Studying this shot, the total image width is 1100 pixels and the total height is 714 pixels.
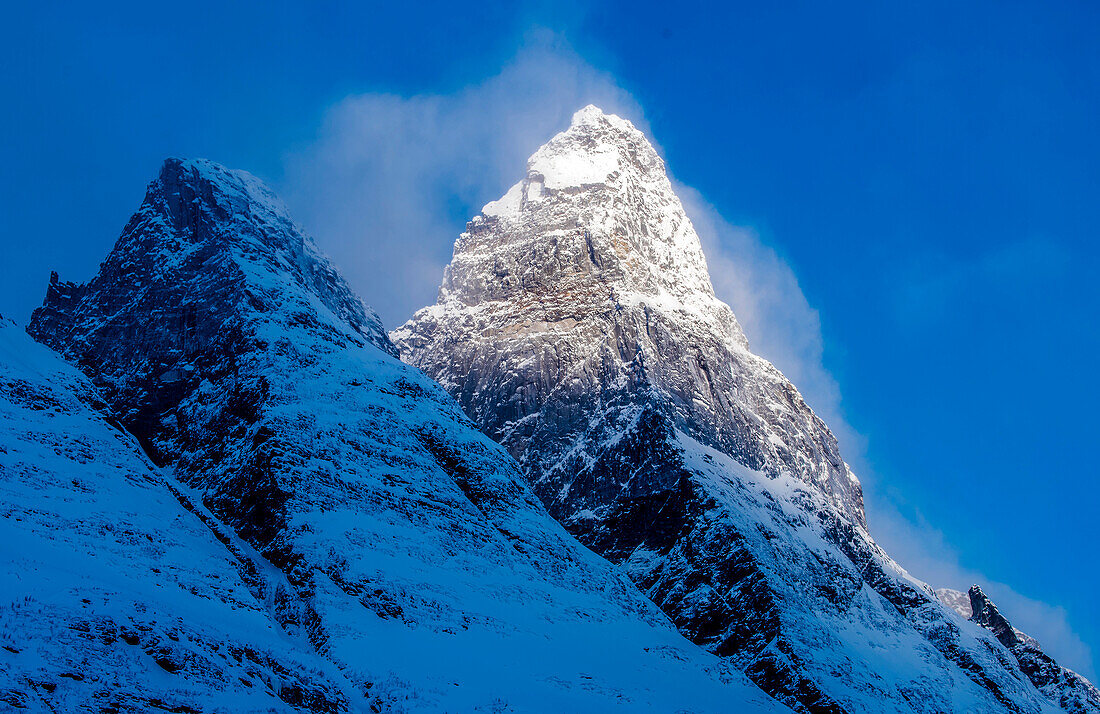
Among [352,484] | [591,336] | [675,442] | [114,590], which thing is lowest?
[114,590]

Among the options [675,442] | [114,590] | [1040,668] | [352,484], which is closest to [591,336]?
[675,442]

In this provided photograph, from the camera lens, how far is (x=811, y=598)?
8812 centimetres

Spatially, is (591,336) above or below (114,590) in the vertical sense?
above

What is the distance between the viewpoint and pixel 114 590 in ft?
140

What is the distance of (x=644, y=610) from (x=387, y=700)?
3604cm

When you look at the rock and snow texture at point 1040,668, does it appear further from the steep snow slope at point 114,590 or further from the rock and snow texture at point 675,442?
the steep snow slope at point 114,590

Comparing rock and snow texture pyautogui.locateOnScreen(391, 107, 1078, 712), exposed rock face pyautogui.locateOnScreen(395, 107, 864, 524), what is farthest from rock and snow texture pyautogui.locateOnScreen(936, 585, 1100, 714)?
exposed rock face pyautogui.locateOnScreen(395, 107, 864, 524)

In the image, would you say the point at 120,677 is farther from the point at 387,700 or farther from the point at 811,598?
the point at 811,598

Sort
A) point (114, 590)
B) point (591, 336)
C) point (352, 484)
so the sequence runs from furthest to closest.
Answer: point (591, 336) < point (352, 484) < point (114, 590)

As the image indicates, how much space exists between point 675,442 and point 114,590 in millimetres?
67889

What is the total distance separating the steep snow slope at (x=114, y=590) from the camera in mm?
33094

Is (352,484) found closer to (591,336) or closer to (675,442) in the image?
(675,442)

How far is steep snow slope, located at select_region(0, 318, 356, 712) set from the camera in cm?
3309

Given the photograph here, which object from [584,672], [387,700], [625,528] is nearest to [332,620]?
[387,700]
